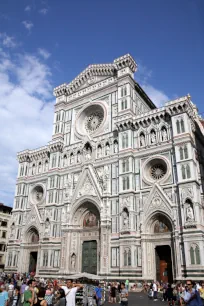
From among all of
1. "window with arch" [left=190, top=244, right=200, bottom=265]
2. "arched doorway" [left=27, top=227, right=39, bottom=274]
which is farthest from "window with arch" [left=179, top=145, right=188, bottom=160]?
"arched doorway" [left=27, top=227, right=39, bottom=274]

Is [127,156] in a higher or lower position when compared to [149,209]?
higher

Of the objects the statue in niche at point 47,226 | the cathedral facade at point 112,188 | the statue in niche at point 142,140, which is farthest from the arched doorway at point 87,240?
the statue in niche at point 142,140

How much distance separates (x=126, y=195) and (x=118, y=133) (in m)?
7.66

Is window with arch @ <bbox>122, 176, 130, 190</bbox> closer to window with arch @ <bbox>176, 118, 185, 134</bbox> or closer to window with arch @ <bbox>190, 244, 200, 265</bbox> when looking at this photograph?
window with arch @ <bbox>176, 118, 185, 134</bbox>

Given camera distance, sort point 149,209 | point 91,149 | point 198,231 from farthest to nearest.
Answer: point 91,149 < point 149,209 < point 198,231

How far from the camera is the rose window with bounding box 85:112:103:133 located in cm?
3691

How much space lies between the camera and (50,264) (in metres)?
32.1

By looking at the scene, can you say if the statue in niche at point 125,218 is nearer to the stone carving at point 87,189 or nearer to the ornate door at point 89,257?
the stone carving at point 87,189

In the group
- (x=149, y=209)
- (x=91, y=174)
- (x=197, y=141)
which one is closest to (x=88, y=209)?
(x=91, y=174)

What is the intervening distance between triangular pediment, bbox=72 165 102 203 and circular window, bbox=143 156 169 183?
19.3 feet

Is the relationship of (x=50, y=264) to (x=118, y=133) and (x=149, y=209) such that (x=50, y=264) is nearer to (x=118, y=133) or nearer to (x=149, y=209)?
(x=149, y=209)

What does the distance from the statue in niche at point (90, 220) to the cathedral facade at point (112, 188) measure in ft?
0.36

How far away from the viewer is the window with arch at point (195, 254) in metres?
23.0

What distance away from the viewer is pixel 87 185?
33.0m
